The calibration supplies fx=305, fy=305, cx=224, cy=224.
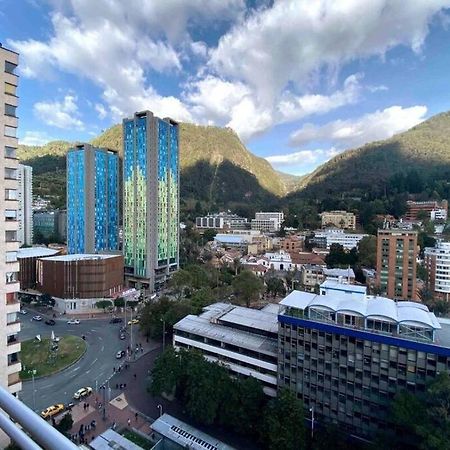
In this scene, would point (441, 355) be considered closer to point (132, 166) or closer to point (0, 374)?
point (0, 374)

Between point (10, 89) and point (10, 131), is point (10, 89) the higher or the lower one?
the higher one

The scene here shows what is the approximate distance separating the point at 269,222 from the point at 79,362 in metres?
74.1

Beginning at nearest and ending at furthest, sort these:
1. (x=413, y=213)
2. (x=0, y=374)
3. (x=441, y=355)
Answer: (x=0, y=374) → (x=441, y=355) → (x=413, y=213)

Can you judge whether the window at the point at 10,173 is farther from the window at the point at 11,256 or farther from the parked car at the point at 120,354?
the parked car at the point at 120,354

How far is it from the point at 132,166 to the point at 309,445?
1584 inches

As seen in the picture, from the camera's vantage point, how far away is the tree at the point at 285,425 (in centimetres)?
1358

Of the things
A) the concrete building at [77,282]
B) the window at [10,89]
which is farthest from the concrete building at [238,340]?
the concrete building at [77,282]

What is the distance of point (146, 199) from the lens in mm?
44219

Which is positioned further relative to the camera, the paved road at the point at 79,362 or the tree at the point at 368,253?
the tree at the point at 368,253

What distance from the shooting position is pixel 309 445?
→ 1476 centimetres

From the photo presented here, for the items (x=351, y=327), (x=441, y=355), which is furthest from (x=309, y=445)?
(x=441, y=355)

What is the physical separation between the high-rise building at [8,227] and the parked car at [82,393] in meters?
9.14

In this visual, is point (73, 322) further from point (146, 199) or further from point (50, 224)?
point (50, 224)

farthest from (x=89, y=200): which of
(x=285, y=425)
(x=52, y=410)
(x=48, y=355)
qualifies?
(x=285, y=425)
